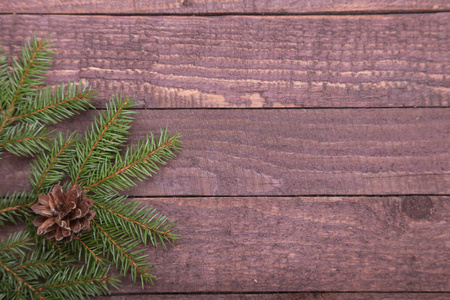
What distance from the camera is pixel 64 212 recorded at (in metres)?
0.59

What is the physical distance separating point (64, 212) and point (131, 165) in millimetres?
129

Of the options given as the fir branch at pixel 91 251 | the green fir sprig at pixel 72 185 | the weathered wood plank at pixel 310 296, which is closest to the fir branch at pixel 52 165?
the green fir sprig at pixel 72 185

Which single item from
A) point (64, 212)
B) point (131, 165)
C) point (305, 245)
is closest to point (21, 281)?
A: point (64, 212)

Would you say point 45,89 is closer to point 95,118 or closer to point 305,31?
point 95,118

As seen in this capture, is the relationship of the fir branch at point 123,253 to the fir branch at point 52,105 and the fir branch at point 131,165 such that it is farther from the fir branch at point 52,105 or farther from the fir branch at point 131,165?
the fir branch at point 52,105

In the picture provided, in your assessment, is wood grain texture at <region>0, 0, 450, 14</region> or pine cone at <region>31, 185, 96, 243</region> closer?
pine cone at <region>31, 185, 96, 243</region>

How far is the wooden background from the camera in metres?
0.67

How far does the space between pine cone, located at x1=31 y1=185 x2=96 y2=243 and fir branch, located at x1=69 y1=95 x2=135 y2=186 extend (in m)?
0.04

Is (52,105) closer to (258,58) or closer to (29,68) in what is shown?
(29,68)

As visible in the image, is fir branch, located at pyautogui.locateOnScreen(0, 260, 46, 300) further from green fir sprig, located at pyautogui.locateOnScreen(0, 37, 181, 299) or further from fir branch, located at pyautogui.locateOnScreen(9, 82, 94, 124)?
fir branch, located at pyautogui.locateOnScreen(9, 82, 94, 124)

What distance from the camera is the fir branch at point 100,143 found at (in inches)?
24.7

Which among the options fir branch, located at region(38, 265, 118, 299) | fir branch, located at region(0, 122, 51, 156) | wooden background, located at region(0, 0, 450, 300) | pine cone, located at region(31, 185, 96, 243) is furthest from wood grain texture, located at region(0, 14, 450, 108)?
fir branch, located at region(38, 265, 118, 299)

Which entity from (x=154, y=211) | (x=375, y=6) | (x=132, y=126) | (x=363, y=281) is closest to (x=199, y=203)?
(x=154, y=211)

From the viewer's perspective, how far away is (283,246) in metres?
0.67
